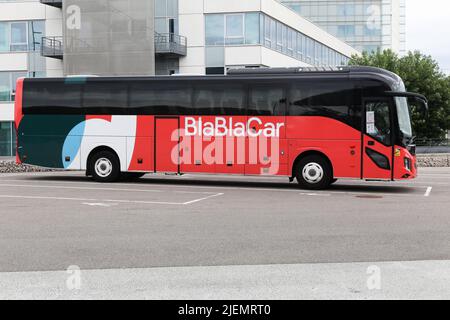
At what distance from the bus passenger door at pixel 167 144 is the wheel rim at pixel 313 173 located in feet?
12.2

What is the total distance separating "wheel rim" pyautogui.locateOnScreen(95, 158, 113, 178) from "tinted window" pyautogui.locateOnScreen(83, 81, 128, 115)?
4.83 feet

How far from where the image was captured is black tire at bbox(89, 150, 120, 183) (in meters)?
18.4

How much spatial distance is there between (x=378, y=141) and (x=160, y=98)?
630 cm

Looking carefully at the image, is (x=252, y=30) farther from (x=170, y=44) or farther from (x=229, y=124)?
(x=229, y=124)

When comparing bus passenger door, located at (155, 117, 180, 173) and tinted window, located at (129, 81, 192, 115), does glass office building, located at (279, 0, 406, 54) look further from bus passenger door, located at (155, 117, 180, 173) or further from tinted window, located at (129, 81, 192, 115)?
bus passenger door, located at (155, 117, 180, 173)

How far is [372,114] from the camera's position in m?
15.9

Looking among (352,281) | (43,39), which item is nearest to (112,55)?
(43,39)

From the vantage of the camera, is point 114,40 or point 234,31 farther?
point 234,31

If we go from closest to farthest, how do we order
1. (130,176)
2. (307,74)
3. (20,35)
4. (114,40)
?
(307,74) → (130,176) → (114,40) → (20,35)

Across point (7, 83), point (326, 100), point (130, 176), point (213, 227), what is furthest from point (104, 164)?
point (7, 83)

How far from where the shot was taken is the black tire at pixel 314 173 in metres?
16.2

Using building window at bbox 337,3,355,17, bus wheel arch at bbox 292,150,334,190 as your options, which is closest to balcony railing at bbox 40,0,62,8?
bus wheel arch at bbox 292,150,334,190

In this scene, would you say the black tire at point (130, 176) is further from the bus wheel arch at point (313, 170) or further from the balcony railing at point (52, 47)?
the balcony railing at point (52, 47)

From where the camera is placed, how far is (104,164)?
1847cm
